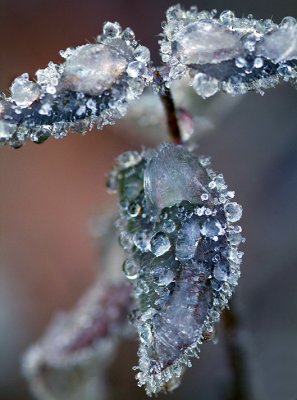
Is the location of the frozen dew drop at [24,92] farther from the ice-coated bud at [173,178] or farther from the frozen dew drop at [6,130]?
the ice-coated bud at [173,178]

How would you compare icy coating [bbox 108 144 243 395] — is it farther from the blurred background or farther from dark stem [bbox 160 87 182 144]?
the blurred background

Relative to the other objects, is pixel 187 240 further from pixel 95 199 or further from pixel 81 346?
pixel 95 199

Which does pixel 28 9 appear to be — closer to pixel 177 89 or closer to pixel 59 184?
pixel 59 184

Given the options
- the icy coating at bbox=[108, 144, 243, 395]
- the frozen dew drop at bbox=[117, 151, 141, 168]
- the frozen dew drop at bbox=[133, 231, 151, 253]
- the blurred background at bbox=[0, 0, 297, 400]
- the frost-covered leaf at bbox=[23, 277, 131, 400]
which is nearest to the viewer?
the icy coating at bbox=[108, 144, 243, 395]

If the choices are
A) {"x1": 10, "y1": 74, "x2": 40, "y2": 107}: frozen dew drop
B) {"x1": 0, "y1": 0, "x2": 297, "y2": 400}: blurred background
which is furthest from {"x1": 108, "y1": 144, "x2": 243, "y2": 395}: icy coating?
{"x1": 0, "y1": 0, "x2": 297, "y2": 400}: blurred background

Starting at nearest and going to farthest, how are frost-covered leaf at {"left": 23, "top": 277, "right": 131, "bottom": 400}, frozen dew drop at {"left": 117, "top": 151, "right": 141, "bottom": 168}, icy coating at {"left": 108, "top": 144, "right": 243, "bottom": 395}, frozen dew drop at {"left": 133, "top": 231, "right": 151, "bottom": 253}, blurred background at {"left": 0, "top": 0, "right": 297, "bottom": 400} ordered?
1. icy coating at {"left": 108, "top": 144, "right": 243, "bottom": 395}
2. frozen dew drop at {"left": 133, "top": 231, "right": 151, "bottom": 253}
3. frozen dew drop at {"left": 117, "top": 151, "right": 141, "bottom": 168}
4. frost-covered leaf at {"left": 23, "top": 277, "right": 131, "bottom": 400}
5. blurred background at {"left": 0, "top": 0, "right": 297, "bottom": 400}

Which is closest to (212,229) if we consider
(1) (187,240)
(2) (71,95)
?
(1) (187,240)

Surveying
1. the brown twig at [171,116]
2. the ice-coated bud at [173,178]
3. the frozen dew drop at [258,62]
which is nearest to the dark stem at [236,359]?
the brown twig at [171,116]

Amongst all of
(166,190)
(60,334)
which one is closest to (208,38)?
(166,190)
